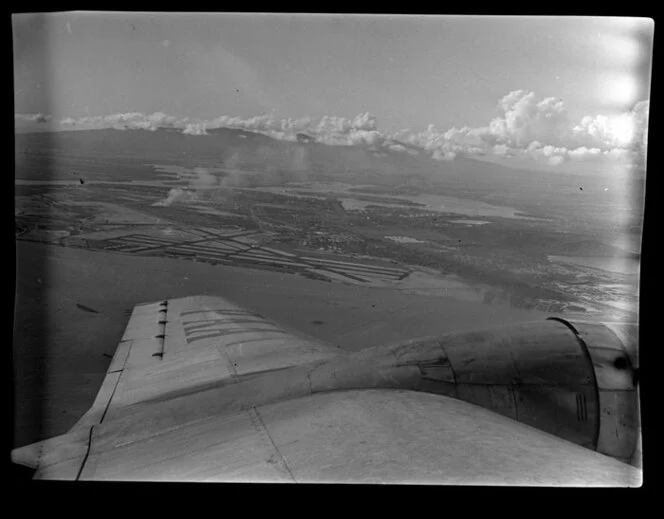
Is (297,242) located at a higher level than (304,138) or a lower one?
lower

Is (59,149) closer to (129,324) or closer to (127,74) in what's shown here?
(127,74)

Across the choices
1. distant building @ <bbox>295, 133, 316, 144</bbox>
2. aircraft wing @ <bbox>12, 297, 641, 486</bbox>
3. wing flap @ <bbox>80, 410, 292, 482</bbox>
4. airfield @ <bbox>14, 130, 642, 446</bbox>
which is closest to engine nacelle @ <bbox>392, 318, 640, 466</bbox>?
aircraft wing @ <bbox>12, 297, 641, 486</bbox>

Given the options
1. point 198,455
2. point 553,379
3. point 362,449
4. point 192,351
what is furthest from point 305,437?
point 192,351

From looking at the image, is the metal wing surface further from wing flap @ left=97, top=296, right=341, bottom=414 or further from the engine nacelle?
the engine nacelle

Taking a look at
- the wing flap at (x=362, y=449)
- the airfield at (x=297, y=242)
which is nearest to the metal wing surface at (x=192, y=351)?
the airfield at (x=297, y=242)

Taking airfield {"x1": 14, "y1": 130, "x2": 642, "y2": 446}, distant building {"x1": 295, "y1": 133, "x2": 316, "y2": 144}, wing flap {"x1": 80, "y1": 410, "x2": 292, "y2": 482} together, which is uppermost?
distant building {"x1": 295, "y1": 133, "x2": 316, "y2": 144}

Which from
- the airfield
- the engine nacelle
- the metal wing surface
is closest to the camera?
the engine nacelle

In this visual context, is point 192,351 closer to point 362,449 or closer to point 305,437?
point 305,437
